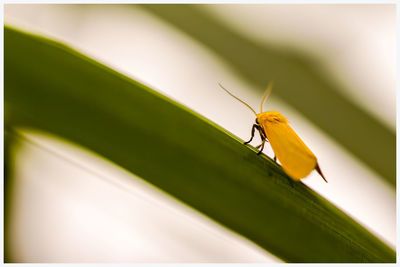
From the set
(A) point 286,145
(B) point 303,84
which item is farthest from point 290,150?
(B) point 303,84

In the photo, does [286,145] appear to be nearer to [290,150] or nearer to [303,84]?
[290,150]

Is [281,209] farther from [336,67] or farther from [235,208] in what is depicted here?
[336,67]

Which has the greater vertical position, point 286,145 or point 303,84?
point 303,84

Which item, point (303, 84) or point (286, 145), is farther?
point (303, 84)

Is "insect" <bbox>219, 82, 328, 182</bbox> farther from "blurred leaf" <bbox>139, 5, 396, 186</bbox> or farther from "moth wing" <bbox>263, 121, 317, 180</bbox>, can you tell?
"blurred leaf" <bbox>139, 5, 396, 186</bbox>

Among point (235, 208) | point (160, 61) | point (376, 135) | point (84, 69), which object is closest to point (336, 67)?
point (376, 135)
